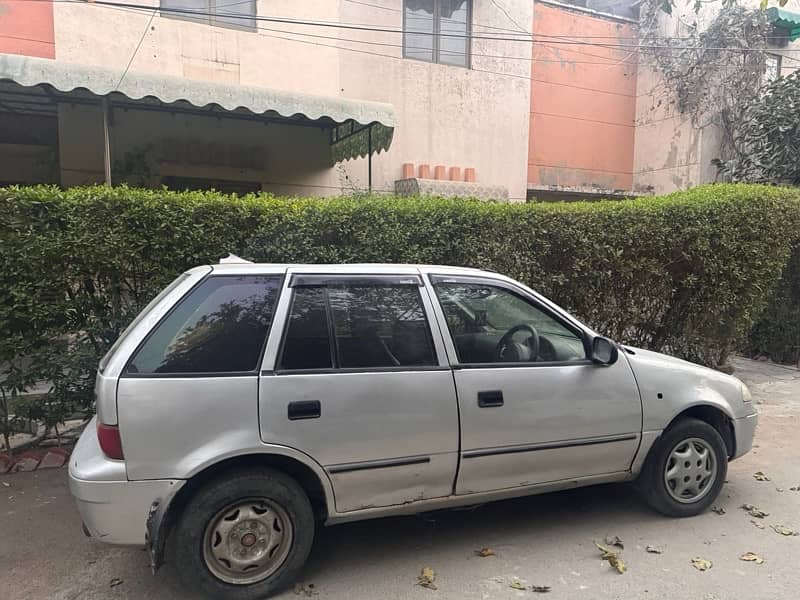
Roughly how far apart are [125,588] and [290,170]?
7492mm

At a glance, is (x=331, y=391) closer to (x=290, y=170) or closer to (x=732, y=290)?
(x=732, y=290)

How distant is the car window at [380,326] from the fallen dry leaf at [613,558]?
151 centimetres

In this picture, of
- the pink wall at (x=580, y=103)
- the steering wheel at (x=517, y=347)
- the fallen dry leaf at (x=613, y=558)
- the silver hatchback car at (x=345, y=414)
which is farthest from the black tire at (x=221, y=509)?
the pink wall at (x=580, y=103)

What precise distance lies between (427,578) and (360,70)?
894 cm

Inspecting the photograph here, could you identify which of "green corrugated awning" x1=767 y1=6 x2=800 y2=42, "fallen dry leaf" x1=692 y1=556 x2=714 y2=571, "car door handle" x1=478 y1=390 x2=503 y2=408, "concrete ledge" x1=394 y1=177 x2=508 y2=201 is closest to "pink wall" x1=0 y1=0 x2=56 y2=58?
"concrete ledge" x1=394 y1=177 x2=508 y2=201

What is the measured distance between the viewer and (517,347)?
3506 millimetres

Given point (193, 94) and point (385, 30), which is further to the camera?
point (385, 30)

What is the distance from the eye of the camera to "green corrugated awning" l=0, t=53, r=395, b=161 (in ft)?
19.8

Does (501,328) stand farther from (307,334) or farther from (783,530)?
(783,530)

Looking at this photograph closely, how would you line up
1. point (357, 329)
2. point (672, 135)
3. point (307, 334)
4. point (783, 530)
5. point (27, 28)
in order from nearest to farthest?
point (307, 334) → point (357, 329) → point (783, 530) → point (27, 28) → point (672, 135)

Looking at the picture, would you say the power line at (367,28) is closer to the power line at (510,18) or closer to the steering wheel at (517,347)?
the power line at (510,18)

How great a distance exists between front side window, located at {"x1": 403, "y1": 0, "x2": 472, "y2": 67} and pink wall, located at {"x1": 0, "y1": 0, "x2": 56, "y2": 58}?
572cm

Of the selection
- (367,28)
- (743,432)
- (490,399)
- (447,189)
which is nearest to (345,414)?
(490,399)

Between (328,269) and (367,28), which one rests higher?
(367,28)
